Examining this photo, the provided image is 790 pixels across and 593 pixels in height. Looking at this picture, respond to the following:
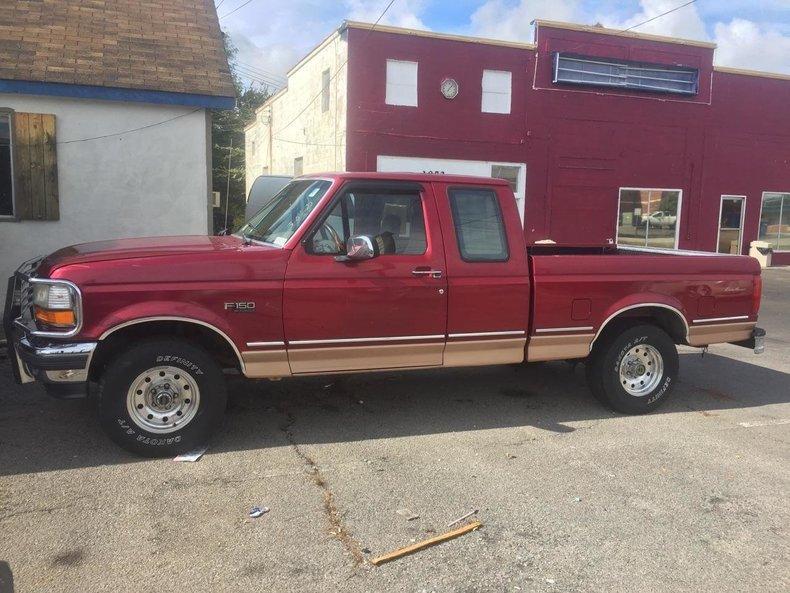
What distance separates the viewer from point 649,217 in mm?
21062

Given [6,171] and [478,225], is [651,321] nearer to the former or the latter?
[478,225]

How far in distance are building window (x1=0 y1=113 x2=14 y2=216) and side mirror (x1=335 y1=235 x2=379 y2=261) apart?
6.12 m

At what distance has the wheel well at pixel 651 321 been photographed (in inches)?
232

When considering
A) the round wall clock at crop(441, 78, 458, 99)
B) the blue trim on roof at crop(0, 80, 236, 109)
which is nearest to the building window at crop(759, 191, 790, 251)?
the round wall clock at crop(441, 78, 458, 99)

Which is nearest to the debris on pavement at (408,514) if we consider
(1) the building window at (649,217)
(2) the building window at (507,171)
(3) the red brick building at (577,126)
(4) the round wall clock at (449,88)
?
(3) the red brick building at (577,126)

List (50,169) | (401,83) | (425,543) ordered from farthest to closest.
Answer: (401,83), (50,169), (425,543)

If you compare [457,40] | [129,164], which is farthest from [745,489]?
[457,40]

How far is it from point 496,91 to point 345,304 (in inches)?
608

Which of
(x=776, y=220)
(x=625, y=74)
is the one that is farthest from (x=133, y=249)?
(x=776, y=220)

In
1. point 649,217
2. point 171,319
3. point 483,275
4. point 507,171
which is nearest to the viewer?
point 171,319

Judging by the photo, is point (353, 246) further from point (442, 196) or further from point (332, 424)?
point (332, 424)

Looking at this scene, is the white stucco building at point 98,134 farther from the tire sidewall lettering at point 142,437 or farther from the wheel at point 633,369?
the wheel at point 633,369

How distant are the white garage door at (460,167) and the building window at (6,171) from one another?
35.5ft

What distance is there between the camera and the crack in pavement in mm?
3508
